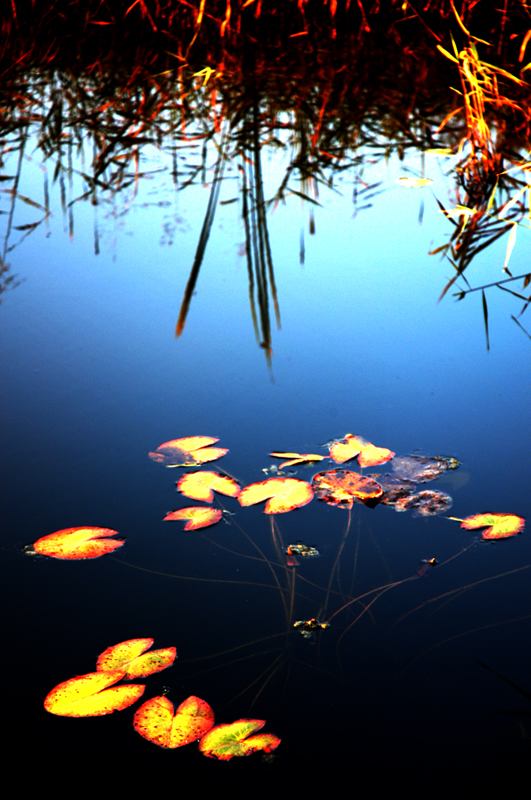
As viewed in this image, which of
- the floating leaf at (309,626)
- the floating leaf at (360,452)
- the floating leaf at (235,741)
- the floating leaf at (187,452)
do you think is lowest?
the floating leaf at (235,741)

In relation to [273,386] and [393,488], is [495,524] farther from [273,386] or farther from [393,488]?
[273,386]

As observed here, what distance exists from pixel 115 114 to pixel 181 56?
0.78 metres

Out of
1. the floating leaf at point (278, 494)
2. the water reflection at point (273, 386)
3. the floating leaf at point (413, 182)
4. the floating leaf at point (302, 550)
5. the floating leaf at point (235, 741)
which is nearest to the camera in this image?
the floating leaf at point (235, 741)

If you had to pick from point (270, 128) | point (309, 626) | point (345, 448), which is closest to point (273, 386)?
point (345, 448)

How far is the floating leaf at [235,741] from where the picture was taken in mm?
854

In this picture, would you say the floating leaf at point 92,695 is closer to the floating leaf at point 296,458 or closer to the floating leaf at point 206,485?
the floating leaf at point 206,485

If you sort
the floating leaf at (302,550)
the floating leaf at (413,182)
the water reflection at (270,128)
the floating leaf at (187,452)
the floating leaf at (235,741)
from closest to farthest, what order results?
the floating leaf at (235,741)
the floating leaf at (302,550)
the floating leaf at (187,452)
the water reflection at (270,128)
the floating leaf at (413,182)

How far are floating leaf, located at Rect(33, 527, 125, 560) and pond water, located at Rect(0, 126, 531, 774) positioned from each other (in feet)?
0.05

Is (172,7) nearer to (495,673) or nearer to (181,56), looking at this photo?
(181,56)

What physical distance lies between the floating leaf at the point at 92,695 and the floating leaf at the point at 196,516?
0.98 ft

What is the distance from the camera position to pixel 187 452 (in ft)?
4.53

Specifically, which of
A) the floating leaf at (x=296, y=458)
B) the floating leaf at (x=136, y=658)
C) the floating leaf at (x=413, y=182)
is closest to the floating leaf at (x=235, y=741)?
the floating leaf at (x=136, y=658)

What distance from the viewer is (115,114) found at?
10.9 feet

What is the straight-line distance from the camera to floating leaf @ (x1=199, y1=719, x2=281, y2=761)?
0.85 meters
